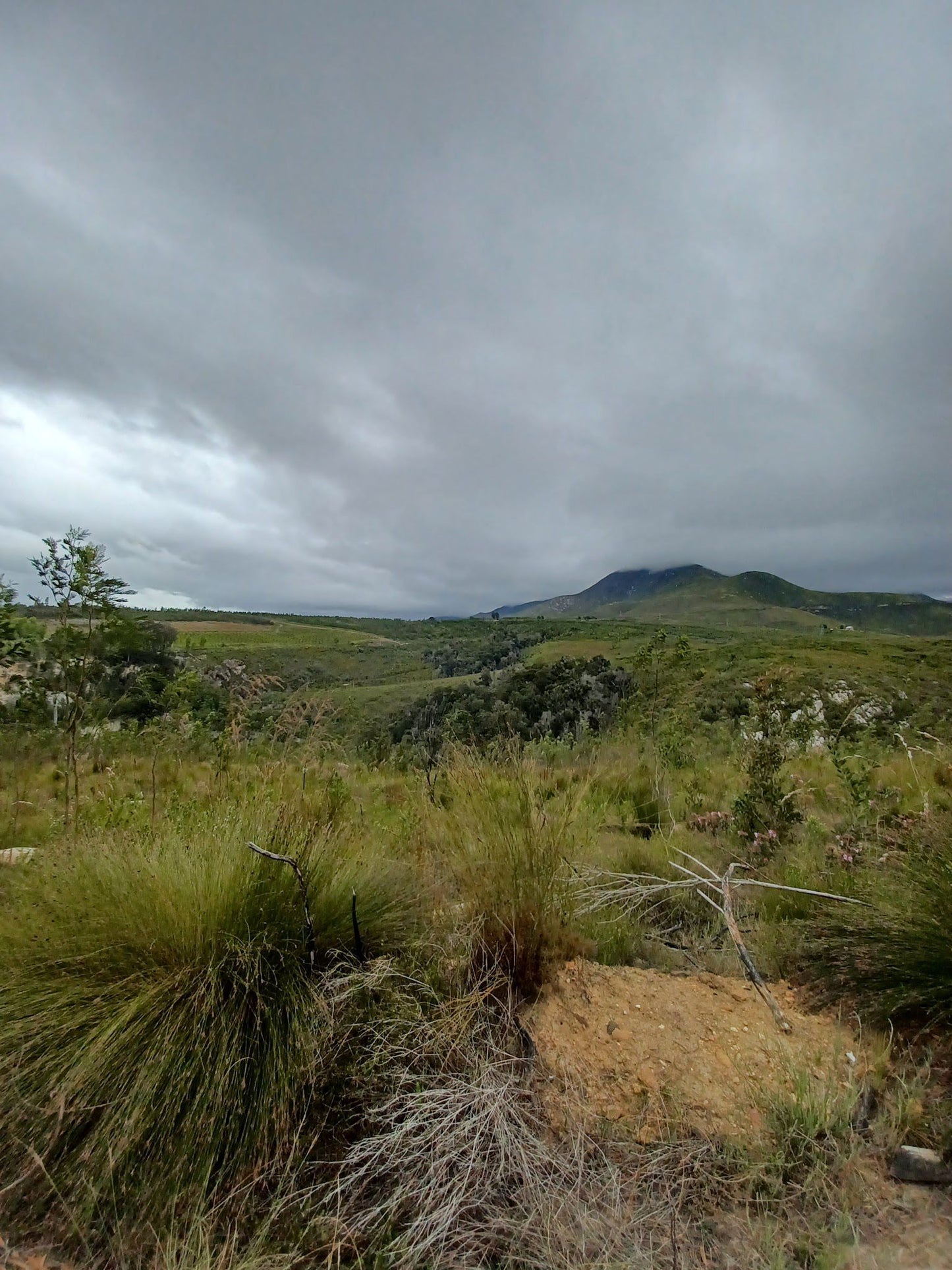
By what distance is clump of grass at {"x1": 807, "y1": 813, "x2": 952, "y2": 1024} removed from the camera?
7.23 feet

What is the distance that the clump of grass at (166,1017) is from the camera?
5.47ft

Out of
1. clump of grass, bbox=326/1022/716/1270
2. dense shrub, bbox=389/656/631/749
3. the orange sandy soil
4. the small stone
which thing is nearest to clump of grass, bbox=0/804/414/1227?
clump of grass, bbox=326/1022/716/1270

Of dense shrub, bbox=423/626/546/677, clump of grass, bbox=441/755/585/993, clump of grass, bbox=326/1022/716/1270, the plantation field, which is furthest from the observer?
dense shrub, bbox=423/626/546/677

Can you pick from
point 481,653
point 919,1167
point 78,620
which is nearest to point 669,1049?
point 919,1167

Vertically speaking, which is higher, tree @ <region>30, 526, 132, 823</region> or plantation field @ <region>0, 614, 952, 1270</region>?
tree @ <region>30, 526, 132, 823</region>

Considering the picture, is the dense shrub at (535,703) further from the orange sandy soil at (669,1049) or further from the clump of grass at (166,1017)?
the clump of grass at (166,1017)

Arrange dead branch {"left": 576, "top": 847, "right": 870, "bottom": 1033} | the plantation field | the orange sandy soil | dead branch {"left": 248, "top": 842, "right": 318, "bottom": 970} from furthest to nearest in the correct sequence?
dead branch {"left": 576, "top": 847, "right": 870, "bottom": 1033}
dead branch {"left": 248, "top": 842, "right": 318, "bottom": 970}
the orange sandy soil
the plantation field

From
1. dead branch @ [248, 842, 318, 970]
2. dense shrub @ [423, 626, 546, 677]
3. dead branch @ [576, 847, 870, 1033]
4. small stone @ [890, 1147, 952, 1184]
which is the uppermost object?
dead branch @ [248, 842, 318, 970]

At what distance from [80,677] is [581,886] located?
12.3 feet

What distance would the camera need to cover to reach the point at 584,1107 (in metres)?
1.96

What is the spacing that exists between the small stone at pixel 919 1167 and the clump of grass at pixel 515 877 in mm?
1317

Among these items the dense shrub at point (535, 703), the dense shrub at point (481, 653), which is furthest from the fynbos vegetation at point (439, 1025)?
the dense shrub at point (481, 653)

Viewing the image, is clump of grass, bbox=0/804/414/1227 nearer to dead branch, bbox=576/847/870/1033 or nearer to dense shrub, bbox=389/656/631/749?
dead branch, bbox=576/847/870/1033

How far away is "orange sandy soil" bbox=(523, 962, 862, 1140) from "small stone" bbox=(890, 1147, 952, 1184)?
255mm
